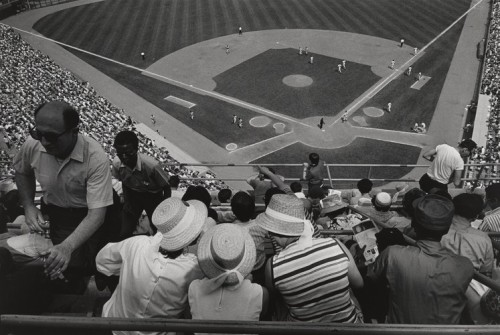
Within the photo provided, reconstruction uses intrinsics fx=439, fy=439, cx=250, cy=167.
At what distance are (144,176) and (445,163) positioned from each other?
5865mm

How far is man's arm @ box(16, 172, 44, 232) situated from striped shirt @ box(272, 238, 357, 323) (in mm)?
2275

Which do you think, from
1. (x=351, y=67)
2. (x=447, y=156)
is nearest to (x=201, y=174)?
(x=447, y=156)

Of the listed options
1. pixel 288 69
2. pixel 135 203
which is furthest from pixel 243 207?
pixel 288 69

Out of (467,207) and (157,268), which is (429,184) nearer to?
(467,207)

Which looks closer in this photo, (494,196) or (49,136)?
(49,136)

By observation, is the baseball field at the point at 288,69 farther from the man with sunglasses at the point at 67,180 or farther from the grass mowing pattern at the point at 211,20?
the man with sunglasses at the point at 67,180

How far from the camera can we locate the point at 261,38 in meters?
38.3

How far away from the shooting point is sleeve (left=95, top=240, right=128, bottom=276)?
378cm

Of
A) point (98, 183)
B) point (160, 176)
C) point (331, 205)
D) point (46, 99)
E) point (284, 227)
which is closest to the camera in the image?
point (284, 227)

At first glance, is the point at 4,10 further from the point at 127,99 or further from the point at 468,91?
the point at 468,91

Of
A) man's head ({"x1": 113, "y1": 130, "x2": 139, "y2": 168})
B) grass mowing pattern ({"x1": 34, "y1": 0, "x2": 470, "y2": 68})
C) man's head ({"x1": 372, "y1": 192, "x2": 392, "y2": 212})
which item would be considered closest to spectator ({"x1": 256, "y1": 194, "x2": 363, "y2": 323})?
man's head ({"x1": 113, "y1": 130, "x2": 139, "y2": 168})

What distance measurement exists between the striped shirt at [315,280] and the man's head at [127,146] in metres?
3.08

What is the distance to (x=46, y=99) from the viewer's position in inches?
1014

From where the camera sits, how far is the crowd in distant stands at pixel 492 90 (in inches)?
840
